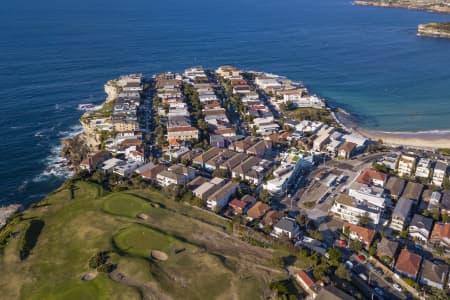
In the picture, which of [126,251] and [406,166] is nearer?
[126,251]

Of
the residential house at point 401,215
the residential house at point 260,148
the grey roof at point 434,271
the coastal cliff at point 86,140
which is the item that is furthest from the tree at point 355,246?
the coastal cliff at point 86,140

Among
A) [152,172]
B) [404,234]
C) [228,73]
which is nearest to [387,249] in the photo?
[404,234]

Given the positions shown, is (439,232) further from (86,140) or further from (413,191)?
(86,140)

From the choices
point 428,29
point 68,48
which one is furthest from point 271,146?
point 428,29

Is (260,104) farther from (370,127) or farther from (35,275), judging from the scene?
(35,275)

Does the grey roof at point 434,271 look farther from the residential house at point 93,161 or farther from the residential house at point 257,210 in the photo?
the residential house at point 93,161

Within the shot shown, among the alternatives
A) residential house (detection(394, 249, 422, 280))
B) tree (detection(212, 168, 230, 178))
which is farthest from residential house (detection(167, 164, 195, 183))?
residential house (detection(394, 249, 422, 280))
